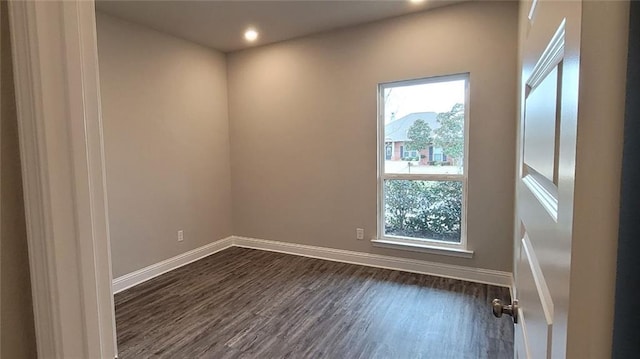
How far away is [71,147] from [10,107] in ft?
0.37

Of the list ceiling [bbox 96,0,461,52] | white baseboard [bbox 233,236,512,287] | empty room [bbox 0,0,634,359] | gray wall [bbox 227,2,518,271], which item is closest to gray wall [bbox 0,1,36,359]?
empty room [bbox 0,0,634,359]

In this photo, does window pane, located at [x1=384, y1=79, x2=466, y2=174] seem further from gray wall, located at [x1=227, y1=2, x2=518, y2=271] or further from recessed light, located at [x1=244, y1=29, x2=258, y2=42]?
recessed light, located at [x1=244, y1=29, x2=258, y2=42]

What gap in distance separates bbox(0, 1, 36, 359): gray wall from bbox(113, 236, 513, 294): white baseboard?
3.06 meters

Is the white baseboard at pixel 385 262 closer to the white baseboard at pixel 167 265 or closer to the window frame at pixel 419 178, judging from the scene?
the window frame at pixel 419 178

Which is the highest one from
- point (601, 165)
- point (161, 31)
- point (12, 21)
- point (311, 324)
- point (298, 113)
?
point (161, 31)

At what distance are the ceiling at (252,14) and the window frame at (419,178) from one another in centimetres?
69

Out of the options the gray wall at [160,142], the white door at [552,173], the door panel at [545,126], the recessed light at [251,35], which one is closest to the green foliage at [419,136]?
the recessed light at [251,35]

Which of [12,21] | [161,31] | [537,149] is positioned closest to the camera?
[12,21]

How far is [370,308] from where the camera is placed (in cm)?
→ 281

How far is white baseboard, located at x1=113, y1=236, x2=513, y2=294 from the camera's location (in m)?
3.27

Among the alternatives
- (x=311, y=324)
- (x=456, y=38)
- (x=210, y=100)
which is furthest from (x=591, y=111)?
(x=210, y=100)

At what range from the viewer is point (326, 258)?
407cm

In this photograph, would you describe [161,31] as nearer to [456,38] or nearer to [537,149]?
[456,38]

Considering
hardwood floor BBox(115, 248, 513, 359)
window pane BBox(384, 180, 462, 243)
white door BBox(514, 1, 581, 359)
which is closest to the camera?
white door BBox(514, 1, 581, 359)
